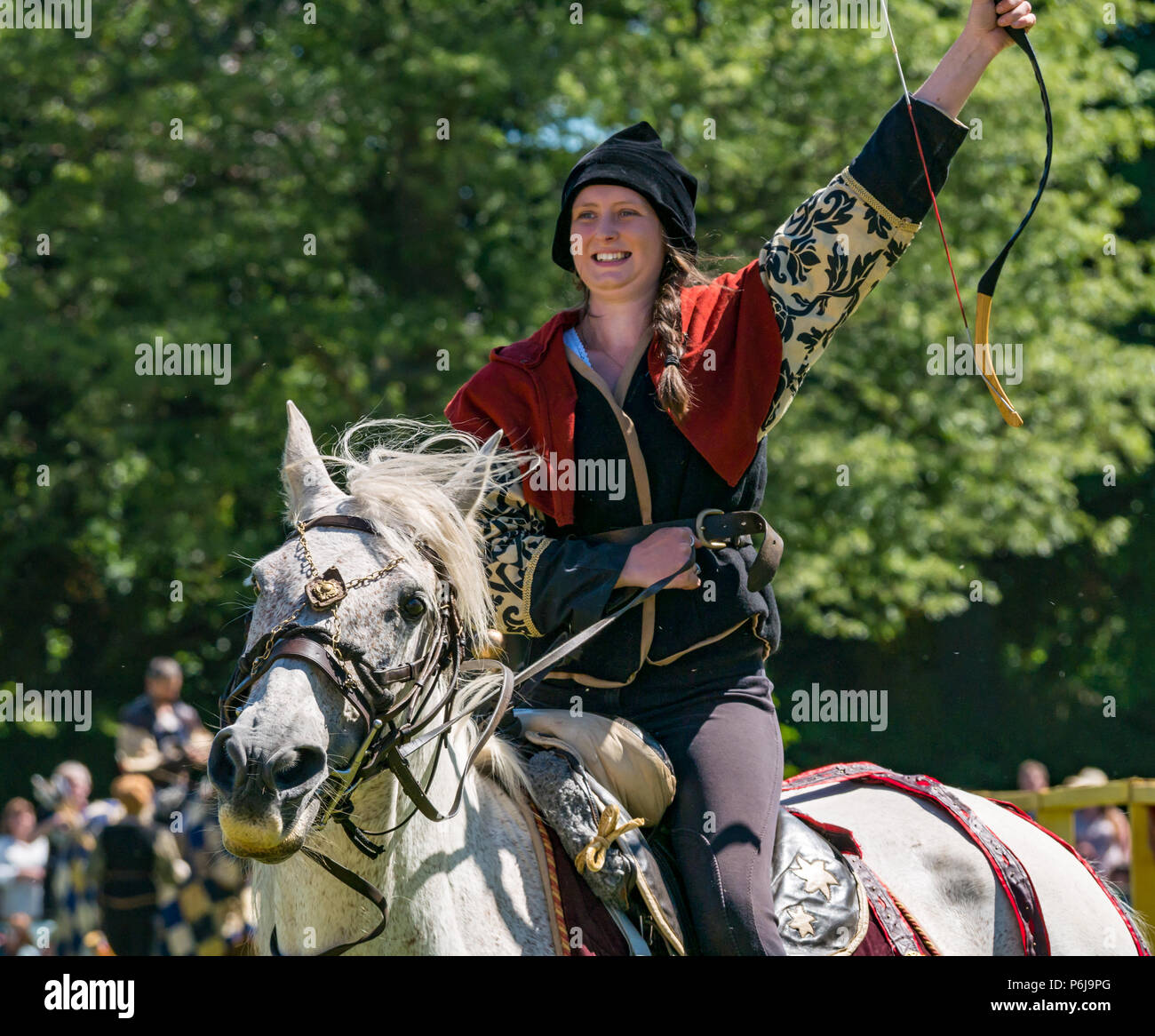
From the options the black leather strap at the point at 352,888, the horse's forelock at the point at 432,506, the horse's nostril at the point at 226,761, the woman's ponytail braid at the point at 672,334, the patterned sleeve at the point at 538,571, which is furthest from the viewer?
the woman's ponytail braid at the point at 672,334

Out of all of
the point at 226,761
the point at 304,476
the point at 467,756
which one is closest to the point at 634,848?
the point at 467,756

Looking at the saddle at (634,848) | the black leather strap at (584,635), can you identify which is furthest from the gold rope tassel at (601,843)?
the black leather strap at (584,635)

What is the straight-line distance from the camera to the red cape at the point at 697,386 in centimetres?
357

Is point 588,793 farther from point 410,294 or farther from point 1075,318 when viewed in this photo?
point 1075,318

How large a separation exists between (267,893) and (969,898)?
1809 mm

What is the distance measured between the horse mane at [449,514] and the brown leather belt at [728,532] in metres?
0.30

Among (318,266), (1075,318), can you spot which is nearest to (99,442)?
(318,266)

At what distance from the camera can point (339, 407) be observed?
40.9 feet

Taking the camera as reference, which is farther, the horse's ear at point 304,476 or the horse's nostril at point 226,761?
the horse's ear at point 304,476

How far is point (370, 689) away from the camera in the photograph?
289 cm

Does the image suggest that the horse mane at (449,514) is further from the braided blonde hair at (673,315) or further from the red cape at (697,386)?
the braided blonde hair at (673,315)

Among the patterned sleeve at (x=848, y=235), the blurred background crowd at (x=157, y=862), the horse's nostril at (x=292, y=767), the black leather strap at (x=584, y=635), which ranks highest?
the patterned sleeve at (x=848, y=235)

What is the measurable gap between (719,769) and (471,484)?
0.86 m

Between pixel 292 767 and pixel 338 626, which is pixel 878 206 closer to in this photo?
pixel 338 626
